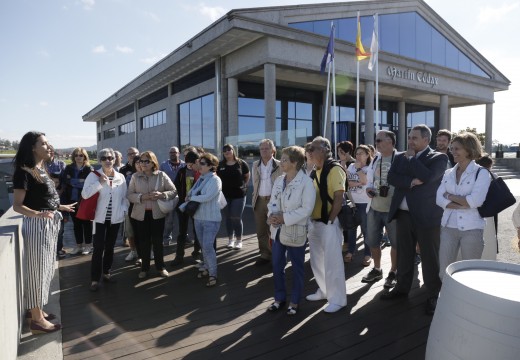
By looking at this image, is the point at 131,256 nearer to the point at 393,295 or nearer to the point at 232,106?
the point at 393,295

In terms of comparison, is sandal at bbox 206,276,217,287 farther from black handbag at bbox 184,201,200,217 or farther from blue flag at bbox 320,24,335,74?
blue flag at bbox 320,24,335,74

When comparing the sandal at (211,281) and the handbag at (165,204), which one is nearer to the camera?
the sandal at (211,281)

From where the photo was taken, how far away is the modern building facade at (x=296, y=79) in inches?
567

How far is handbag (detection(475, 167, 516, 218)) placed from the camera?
3.16 metres

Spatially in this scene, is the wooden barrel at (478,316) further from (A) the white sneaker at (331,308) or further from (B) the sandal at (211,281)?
(B) the sandal at (211,281)

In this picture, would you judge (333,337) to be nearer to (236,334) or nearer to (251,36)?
(236,334)

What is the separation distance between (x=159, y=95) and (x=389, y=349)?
78.2 ft

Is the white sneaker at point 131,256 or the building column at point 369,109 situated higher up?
the building column at point 369,109

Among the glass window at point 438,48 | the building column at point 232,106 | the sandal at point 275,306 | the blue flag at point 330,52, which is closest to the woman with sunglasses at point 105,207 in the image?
the sandal at point 275,306

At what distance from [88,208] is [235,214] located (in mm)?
2513

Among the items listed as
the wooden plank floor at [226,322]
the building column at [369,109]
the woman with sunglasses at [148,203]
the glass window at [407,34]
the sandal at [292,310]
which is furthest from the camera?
the glass window at [407,34]

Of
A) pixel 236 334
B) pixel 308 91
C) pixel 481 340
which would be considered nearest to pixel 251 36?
pixel 308 91

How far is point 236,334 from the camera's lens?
10.9 feet

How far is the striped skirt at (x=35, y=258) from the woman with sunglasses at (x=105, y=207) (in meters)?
1.07
